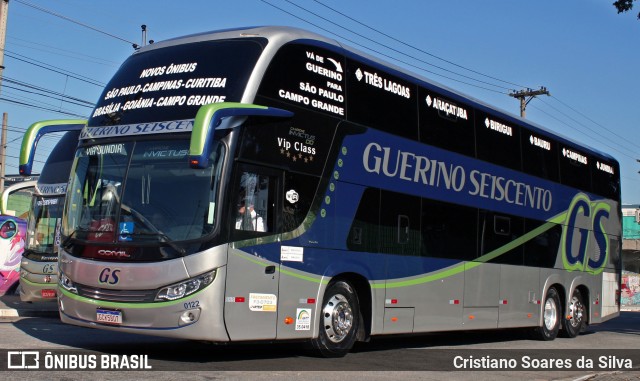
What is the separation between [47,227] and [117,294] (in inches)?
416

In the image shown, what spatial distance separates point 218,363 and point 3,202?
5.86m

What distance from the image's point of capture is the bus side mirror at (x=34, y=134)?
36.1 feet

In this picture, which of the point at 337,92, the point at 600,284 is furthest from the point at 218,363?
the point at 600,284

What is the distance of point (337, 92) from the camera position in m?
11.9

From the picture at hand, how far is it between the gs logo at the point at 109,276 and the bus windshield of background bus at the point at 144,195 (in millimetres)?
385

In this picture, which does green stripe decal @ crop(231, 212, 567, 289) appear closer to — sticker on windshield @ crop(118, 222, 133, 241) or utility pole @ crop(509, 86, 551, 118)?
sticker on windshield @ crop(118, 222, 133, 241)

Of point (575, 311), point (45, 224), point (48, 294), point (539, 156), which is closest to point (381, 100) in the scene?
point (539, 156)

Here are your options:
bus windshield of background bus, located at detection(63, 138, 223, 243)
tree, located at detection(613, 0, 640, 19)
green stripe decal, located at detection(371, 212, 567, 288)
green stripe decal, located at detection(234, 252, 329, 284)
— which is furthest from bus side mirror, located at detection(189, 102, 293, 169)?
tree, located at detection(613, 0, 640, 19)

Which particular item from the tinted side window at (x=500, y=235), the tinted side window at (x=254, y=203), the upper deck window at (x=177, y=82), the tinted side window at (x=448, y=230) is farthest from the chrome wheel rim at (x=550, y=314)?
the upper deck window at (x=177, y=82)

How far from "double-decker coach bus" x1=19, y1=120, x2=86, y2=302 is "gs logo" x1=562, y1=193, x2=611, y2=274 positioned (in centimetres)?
1142

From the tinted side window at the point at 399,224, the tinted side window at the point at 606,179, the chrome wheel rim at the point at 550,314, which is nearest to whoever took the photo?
the tinted side window at the point at 399,224

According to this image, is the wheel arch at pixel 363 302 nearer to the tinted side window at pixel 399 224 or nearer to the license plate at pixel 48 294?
the tinted side window at pixel 399 224

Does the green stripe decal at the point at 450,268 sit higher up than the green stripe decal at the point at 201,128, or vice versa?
the green stripe decal at the point at 201,128

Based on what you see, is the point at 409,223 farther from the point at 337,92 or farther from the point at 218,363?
the point at 218,363
